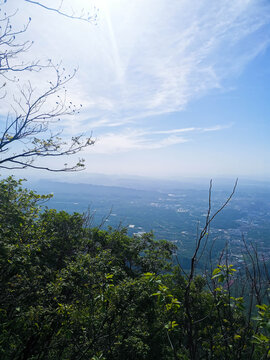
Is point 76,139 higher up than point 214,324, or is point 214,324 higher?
point 76,139

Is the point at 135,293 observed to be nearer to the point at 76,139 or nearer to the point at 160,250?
the point at 76,139

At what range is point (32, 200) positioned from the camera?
10086mm

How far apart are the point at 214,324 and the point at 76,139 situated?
490 inches

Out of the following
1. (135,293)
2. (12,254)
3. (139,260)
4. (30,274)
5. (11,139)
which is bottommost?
(139,260)

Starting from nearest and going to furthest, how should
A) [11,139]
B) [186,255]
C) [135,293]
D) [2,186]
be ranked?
1. [11,139]
2. [135,293]
3. [2,186]
4. [186,255]

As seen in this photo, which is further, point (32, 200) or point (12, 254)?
point (32, 200)

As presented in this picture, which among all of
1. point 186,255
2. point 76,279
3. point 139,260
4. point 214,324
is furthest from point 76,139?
point 186,255

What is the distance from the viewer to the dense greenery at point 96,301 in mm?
2496

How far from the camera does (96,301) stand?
417 centimetres

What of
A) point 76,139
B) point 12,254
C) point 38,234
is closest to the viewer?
point 76,139

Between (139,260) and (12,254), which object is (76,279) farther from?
(139,260)

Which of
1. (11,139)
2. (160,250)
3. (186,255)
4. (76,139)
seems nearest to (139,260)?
(160,250)

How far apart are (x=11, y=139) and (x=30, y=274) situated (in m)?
4.39

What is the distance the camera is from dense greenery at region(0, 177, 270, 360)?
8.19 feet
